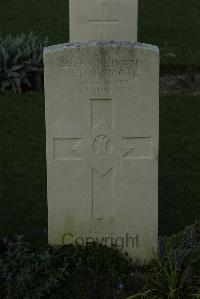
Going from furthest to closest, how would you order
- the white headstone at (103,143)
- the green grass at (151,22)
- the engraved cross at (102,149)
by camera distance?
1. the green grass at (151,22)
2. the engraved cross at (102,149)
3. the white headstone at (103,143)

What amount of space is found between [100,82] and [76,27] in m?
5.07

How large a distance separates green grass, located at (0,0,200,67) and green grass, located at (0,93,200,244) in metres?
2.66

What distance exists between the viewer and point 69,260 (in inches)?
206

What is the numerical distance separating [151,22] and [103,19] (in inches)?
155

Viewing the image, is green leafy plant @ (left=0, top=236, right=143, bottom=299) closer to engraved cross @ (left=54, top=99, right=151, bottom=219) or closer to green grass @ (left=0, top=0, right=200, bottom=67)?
engraved cross @ (left=54, top=99, right=151, bottom=219)

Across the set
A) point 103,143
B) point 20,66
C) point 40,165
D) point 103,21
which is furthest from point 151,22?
point 103,143

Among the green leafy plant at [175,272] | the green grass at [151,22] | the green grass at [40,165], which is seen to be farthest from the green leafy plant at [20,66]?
the green leafy plant at [175,272]

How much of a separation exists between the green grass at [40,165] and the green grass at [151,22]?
2.66 metres

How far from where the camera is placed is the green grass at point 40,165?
20.7ft

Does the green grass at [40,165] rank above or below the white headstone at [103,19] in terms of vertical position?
below

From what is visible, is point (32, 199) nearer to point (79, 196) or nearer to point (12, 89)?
point (79, 196)

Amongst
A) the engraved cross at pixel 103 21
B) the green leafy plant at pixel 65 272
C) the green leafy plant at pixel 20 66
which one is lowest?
the green leafy plant at pixel 65 272

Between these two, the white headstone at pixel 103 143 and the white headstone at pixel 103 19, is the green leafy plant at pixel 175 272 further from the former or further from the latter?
the white headstone at pixel 103 19

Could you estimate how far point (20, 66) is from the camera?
1008 centimetres
